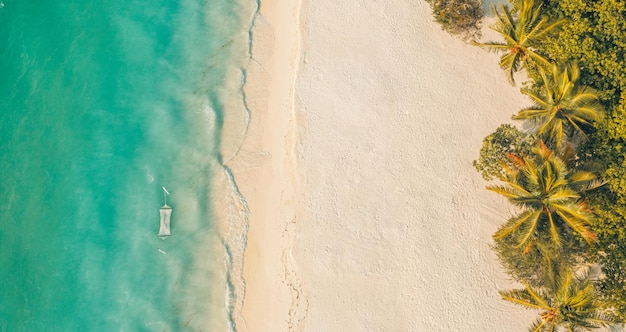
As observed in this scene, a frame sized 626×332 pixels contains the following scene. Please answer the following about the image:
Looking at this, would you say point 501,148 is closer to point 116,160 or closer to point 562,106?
point 562,106

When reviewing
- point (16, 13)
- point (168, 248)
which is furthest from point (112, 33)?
point (168, 248)

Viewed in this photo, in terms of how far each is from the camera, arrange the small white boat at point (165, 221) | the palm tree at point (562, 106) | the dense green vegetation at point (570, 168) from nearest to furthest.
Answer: the dense green vegetation at point (570, 168)
the palm tree at point (562, 106)
the small white boat at point (165, 221)

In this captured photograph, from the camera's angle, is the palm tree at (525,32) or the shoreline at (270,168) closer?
the palm tree at (525,32)

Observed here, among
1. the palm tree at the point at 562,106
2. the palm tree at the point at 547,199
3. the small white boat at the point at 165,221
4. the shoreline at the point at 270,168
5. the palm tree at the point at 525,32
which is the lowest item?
the small white boat at the point at 165,221

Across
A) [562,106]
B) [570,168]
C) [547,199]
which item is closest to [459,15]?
[562,106]

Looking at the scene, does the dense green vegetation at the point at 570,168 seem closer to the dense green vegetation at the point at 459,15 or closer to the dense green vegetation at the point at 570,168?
the dense green vegetation at the point at 570,168

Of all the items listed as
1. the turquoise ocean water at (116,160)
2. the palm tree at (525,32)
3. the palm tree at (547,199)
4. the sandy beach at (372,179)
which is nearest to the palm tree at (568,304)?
the palm tree at (547,199)

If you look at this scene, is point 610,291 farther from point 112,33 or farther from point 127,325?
point 112,33
